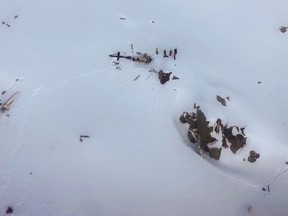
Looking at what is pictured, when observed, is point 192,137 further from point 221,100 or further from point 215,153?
point 221,100

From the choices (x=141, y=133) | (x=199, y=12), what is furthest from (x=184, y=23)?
(x=141, y=133)

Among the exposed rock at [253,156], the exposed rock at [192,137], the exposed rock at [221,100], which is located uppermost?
the exposed rock at [221,100]

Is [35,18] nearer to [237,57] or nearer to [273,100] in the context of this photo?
[237,57]

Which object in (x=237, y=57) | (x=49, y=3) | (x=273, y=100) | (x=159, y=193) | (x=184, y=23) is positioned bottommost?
(x=159, y=193)

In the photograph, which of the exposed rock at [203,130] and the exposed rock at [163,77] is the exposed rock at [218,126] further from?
the exposed rock at [163,77]

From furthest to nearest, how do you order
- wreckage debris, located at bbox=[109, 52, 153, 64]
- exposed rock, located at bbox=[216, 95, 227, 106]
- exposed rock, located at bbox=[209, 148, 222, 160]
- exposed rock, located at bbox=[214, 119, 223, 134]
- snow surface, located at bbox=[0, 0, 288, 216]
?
1. wreckage debris, located at bbox=[109, 52, 153, 64]
2. exposed rock, located at bbox=[216, 95, 227, 106]
3. exposed rock, located at bbox=[214, 119, 223, 134]
4. exposed rock, located at bbox=[209, 148, 222, 160]
5. snow surface, located at bbox=[0, 0, 288, 216]

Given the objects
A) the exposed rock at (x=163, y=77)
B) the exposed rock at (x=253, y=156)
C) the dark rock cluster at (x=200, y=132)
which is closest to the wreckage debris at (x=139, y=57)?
the exposed rock at (x=163, y=77)

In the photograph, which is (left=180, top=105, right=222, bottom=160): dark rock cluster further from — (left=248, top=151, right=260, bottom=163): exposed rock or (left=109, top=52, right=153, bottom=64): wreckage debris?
(left=109, top=52, right=153, bottom=64): wreckage debris

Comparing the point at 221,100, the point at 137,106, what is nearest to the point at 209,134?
the point at 221,100

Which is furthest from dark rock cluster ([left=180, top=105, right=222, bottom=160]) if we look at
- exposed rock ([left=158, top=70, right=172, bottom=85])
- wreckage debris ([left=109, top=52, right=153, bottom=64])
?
wreckage debris ([left=109, top=52, right=153, bottom=64])
